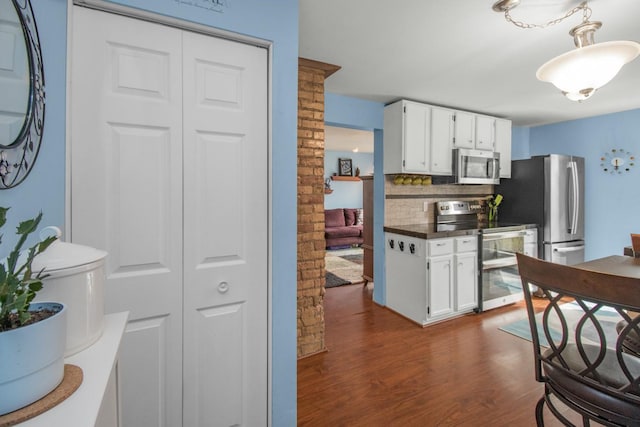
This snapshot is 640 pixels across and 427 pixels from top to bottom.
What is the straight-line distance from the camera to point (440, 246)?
3.13m

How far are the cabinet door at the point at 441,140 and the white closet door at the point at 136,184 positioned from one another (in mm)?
2928

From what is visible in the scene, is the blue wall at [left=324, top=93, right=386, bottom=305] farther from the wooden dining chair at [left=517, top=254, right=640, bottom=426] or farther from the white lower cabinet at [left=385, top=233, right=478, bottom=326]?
the wooden dining chair at [left=517, top=254, right=640, bottom=426]

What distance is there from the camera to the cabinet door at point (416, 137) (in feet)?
11.1

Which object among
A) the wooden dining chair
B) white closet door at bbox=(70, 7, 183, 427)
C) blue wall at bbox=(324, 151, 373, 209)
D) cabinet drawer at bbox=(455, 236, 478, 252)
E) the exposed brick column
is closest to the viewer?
the wooden dining chair

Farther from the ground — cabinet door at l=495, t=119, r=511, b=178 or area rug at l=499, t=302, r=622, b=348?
cabinet door at l=495, t=119, r=511, b=178

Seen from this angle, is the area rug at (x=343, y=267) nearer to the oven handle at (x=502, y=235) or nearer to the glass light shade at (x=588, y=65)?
the oven handle at (x=502, y=235)

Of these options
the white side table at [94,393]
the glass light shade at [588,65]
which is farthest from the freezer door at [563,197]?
the white side table at [94,393]

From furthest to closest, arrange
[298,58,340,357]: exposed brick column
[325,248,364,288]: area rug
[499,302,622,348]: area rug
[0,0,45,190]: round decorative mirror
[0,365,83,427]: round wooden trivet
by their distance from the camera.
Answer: [325,248,364,288]: area rug, [499,302,622,348]: area rug, [298,58,340,357]: exposed brick column, [0,0,45,190]: round decorative mirror, [0,365,83,427]: round wooden trivet

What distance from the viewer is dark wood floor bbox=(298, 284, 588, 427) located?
185 cm

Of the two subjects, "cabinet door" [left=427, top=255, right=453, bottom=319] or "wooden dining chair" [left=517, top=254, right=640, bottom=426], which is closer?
"wooden dining chair" [left=517, top=254, right=640, bottom=426]

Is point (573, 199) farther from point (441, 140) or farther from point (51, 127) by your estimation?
point (51, 127)

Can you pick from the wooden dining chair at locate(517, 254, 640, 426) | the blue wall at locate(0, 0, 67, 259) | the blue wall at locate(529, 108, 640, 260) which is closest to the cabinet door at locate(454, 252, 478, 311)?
the wooden dining chair at locate(517, 254, 640, 426)

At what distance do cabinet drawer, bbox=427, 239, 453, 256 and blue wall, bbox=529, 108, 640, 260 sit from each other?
8.46ft

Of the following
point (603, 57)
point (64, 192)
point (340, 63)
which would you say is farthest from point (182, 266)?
point (603, 57)
